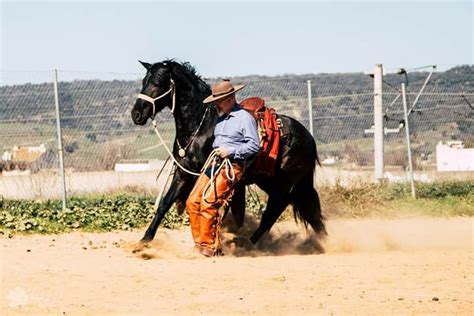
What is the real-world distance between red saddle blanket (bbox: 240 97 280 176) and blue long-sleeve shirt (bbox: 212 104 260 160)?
628 mm

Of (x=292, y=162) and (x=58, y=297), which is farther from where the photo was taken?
(x=292, y=162)

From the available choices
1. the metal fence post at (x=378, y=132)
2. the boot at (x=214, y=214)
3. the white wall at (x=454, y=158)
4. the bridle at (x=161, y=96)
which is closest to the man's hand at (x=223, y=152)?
the boot at (x=214, y=214)

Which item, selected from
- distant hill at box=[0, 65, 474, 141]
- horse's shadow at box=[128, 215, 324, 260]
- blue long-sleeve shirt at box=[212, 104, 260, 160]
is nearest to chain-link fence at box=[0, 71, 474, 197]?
distant hill at box=[0, 65, 474, 141]

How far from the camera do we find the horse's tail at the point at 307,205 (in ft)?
43.8

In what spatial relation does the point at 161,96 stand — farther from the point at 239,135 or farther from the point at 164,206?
the point at 164,206

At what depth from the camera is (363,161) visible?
2156 centimetres

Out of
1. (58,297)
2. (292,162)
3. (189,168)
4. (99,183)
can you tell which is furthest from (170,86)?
(99,183)

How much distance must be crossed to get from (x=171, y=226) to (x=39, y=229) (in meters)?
2.17

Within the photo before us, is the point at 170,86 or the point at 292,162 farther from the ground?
the point at 170,86

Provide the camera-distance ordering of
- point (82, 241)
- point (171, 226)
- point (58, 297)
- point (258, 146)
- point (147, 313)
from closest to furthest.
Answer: point (147, 313), point (58, 297), point (258, 146), point (82, 241), point (171, 226)

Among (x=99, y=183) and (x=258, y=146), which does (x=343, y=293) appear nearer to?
(x=258, y=146)

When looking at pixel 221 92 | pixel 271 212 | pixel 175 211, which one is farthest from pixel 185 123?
pixel 175 211

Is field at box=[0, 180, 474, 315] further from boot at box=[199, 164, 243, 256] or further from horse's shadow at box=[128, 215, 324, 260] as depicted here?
boot at box=[199, 164, 243, 256]

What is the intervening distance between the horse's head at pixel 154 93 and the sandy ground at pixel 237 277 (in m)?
1.58
